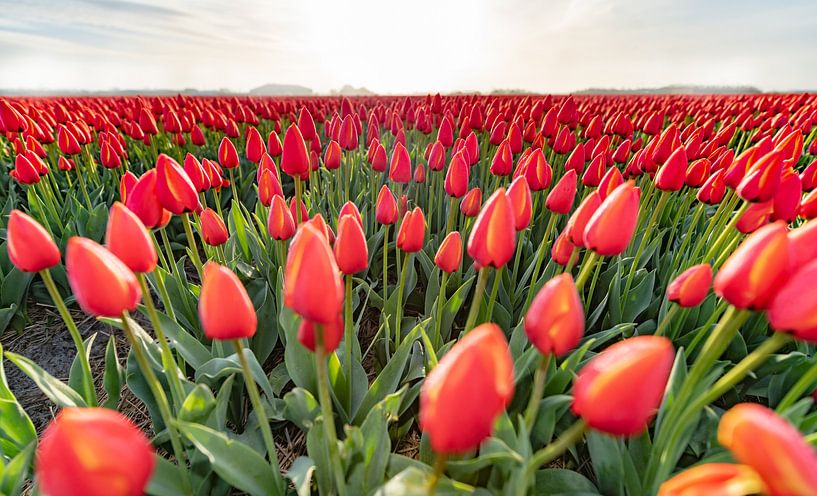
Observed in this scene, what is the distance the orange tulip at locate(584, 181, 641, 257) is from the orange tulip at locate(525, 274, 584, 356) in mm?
353

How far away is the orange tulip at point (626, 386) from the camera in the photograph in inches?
22.1

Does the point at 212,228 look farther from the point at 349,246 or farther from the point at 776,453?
the point at 776,453

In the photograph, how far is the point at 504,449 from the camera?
0.90 meters

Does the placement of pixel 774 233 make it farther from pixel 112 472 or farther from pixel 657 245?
pixel 657 245

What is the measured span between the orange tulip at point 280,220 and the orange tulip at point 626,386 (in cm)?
112

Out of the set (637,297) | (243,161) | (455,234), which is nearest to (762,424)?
(455,234)

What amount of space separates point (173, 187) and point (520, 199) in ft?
3.27

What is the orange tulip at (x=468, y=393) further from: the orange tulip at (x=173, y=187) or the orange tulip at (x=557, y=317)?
the orange tulip at (x=173, y=187)

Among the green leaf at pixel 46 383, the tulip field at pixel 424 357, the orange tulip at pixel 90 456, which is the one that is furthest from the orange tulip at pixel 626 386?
the green leaf at pixel 46 383

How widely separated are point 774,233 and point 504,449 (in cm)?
62

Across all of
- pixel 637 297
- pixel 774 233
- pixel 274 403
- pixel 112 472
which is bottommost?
pixel 274 403

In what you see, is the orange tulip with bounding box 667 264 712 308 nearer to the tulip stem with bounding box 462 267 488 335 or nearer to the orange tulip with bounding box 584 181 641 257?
the orange tulip with bounding box 584 181 641 257

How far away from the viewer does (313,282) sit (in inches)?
28.0

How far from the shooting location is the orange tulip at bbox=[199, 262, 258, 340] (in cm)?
78
